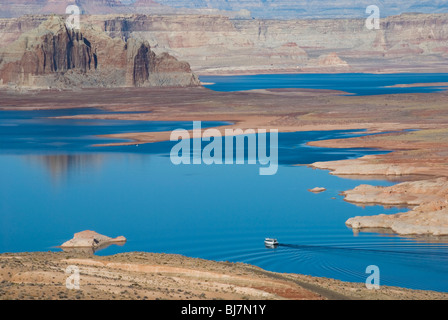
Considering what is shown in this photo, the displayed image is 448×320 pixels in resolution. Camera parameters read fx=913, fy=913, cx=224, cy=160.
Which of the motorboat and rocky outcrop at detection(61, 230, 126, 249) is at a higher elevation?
the motorboat

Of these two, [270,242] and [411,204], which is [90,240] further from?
[411,204]

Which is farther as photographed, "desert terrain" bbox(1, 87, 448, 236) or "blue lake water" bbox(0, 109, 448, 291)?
"desert terrain" bbox(1, 87, 448, 236)

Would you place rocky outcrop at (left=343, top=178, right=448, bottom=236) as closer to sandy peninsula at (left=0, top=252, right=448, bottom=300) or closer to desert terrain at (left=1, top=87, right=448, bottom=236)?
desert terrain at (left=1, top=87, right=448, bottom=236)

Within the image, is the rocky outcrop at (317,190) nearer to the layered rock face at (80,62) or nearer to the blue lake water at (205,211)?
the blue lake water at (205,211)

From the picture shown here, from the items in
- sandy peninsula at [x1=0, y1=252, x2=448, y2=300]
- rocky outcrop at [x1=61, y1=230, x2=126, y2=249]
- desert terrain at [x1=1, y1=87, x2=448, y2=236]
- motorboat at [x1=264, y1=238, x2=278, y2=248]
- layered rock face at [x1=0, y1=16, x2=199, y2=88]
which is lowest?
rocky outcrop at [x1=61, y1=230, x2=126, y2=249]

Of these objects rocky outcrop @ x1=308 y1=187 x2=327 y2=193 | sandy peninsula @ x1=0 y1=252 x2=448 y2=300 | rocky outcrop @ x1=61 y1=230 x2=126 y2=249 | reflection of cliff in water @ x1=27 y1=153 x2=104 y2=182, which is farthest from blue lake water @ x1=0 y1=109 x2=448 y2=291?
sandy peninsula @ x1=0 y1=252 x2=448 y2=300

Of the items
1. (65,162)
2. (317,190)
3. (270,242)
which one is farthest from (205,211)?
(65,162)

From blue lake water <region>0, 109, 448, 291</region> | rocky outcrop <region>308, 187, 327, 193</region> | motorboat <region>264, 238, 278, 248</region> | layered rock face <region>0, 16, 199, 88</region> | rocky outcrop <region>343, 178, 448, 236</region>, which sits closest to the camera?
blue lake water <region>0, 109, 448, 291</region>
